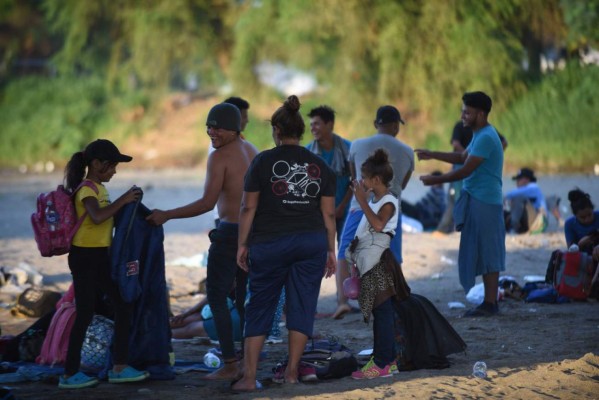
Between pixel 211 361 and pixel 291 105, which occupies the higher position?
pixel 291 105

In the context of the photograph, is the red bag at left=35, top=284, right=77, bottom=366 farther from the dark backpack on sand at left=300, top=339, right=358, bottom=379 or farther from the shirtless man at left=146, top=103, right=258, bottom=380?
the dark backpack on sand at left=300, top=339, right=358, bottom=379

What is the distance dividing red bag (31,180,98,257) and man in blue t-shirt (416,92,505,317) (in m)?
3.24

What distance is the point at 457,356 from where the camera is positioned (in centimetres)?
690

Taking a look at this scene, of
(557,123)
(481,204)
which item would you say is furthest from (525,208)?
(557,123)

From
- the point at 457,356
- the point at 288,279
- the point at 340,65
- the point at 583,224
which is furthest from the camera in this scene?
the point at 340,65

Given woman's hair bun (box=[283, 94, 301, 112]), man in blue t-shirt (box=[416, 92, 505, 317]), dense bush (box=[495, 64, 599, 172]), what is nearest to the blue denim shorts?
woman's hair bun (box=[283, 94, 301, 112])

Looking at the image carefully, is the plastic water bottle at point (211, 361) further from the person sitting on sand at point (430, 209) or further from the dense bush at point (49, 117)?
the dense bush at point (49, 117)

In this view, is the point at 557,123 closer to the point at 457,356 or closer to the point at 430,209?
the point at 430,209

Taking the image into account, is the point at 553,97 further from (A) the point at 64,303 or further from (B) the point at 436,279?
(A) the point at 64,303

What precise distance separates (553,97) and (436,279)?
59.6 ft

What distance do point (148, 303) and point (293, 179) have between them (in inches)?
53.8

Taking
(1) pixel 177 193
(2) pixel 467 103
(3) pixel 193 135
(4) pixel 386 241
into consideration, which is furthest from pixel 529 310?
(3) pixel 193 135

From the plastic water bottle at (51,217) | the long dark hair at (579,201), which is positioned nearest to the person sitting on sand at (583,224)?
the long dark hair at (579,201)

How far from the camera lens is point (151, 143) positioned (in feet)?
109
